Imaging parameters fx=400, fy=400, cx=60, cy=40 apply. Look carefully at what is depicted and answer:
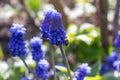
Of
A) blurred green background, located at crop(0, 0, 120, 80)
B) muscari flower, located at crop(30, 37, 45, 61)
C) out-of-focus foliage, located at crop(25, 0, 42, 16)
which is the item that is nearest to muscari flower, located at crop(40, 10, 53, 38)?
muscari flower, located at crop(30, 37, 45, 61)

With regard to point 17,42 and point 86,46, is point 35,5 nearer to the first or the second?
point 86,46

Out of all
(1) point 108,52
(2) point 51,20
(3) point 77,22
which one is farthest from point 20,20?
(2) point 51,20

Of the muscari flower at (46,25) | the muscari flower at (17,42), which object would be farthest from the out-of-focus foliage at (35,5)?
the muscari flower at (46,25)

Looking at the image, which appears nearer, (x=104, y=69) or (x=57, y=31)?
(x=57, y=31)

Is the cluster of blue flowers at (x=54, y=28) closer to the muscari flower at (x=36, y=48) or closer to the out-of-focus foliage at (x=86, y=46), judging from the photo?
the muscari flower at (x=36, y=48)

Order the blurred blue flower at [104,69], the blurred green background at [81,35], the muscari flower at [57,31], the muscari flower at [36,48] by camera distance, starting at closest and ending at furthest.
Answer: the muscari flower at [57,31] → the muscari flower at [36,48] → the blurred green background at [81,35] → the blurred blue flower at [104,69]

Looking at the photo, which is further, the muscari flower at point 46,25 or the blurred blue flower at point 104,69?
the blurred blue flower at point 104,69

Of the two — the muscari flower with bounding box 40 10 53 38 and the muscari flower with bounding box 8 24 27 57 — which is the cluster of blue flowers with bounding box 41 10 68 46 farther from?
the muscari flower with bounding box 8 24 27 57

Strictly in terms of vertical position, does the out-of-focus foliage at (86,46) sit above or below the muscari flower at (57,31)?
above

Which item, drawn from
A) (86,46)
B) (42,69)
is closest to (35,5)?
(86,46)
